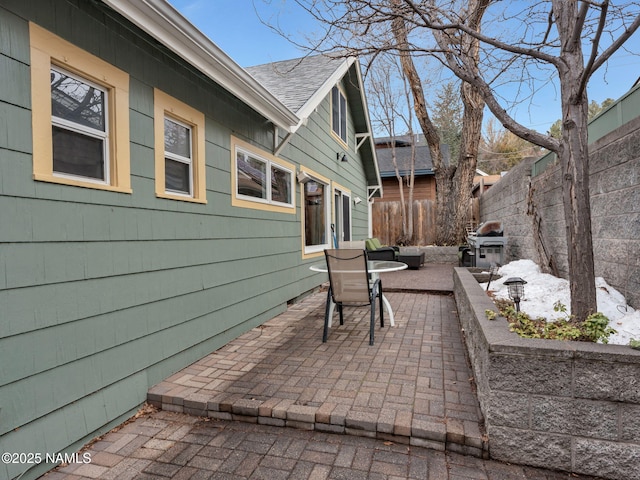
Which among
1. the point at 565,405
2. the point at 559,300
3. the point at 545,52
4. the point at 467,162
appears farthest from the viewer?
the point at 467,162

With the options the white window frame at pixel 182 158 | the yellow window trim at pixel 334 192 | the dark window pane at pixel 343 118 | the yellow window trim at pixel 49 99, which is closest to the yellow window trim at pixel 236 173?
the white window frame at pixel 182 158

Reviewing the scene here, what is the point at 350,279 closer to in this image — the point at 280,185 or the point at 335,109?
the point at 280,185

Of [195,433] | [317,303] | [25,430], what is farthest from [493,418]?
[317,303]

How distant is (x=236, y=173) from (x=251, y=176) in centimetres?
42

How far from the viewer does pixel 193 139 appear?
344 cm

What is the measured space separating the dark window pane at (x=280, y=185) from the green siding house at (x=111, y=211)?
2.44ft

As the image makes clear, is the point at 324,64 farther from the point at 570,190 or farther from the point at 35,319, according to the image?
the point at 35,319

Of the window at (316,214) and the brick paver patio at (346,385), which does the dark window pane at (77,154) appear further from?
the window at (316,214)

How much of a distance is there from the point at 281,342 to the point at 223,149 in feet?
7.17

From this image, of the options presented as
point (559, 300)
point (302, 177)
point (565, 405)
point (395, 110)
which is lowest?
point (565, 405)

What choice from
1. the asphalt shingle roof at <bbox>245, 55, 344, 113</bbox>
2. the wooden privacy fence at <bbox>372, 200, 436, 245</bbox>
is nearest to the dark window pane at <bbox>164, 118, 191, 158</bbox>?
the asphalt shingle roof at <bbox>245, 55, 344, 113</bbox>

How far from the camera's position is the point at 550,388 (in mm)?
1927

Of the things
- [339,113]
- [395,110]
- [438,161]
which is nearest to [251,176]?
[339,113]

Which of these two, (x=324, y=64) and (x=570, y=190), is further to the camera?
(x=324, y=64)
